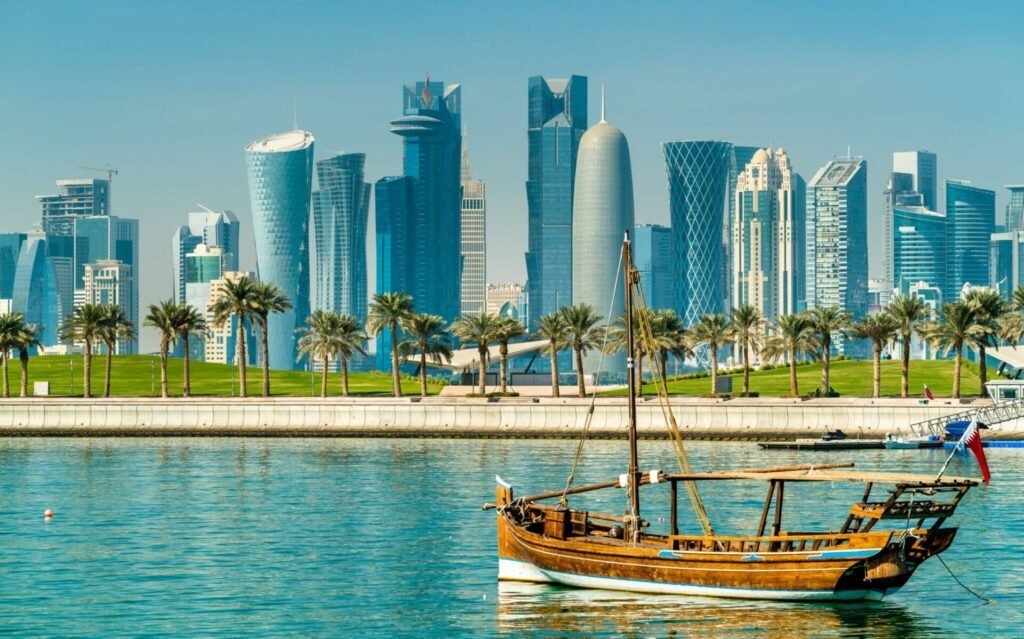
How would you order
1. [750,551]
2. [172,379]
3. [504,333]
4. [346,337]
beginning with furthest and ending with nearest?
[172,379], [346,337], [504,333], [750,551]

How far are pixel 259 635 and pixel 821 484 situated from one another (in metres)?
51.8

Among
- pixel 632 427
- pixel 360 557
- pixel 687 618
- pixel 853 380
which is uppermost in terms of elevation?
pixel 632 427

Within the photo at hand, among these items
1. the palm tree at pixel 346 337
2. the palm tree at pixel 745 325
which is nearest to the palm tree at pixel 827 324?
the palm tree at pixel 745 325

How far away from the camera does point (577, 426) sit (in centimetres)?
12781

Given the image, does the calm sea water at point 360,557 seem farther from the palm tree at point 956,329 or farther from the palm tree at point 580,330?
the palm tree at point 580,330

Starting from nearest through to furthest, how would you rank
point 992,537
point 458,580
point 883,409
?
1. point 458,580
2. point 992,537
3. point 883,409

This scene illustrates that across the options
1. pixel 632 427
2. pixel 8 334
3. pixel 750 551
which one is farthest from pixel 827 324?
pixel 750 551

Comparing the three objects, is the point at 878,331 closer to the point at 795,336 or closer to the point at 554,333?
the point at 795,336

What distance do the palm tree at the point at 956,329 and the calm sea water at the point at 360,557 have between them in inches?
1188

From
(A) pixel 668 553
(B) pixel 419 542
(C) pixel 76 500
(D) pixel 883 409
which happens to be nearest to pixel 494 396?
(D) pixel 883 409

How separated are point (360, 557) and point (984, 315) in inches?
3502

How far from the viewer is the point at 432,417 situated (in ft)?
430

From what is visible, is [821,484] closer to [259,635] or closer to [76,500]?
[76,500]

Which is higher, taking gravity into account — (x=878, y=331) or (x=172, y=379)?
(x=878, y=331)
